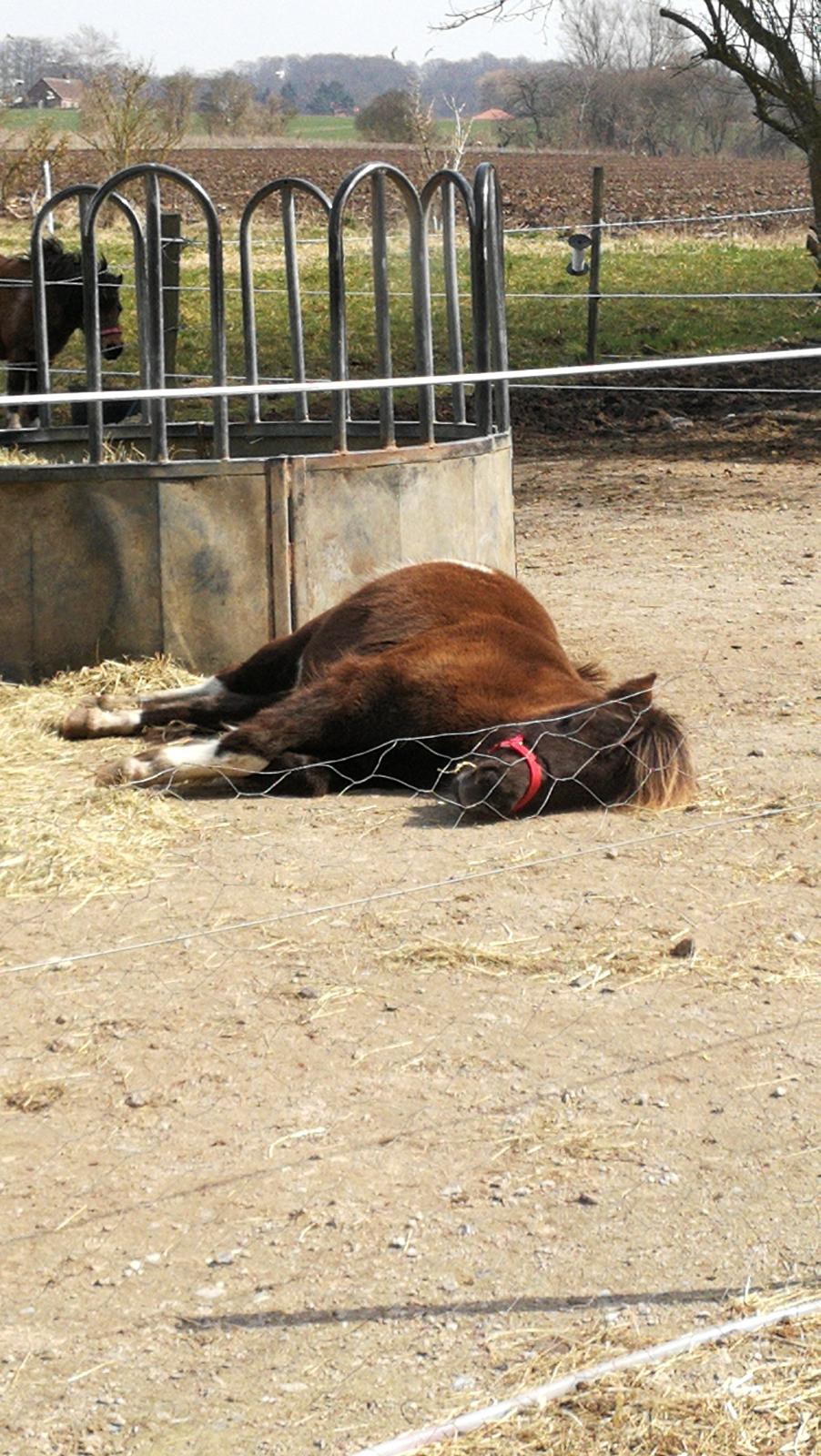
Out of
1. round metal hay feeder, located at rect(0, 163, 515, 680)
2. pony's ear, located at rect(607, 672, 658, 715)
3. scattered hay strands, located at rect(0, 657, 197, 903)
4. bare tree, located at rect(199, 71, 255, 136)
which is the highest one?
bare tree, located at rect(199, 71, 255, 136)

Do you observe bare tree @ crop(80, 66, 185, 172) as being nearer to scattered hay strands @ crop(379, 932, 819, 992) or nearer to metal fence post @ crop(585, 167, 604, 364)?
metal fence post @ crop(585, 167, 604, 364)

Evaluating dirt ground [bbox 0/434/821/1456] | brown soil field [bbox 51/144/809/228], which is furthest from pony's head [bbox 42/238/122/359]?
brown soil field [bbox 51/144/809/228]

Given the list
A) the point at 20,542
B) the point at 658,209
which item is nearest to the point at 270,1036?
the point at 20,542

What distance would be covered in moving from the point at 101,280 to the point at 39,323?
11.5 feet

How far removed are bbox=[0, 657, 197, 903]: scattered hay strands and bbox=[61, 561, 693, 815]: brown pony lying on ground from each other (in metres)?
0.15

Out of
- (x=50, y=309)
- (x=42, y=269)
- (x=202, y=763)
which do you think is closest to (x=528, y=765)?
(x=202, y=763)

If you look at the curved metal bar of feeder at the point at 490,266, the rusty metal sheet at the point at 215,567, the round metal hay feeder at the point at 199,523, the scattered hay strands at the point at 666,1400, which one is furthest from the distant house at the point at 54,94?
the scattered hay strands at the point at 666,1400

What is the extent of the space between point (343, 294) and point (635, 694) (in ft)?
8.10

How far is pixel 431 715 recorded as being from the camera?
5.03 meters

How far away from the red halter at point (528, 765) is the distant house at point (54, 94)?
93528 mm

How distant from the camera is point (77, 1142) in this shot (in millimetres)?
2996

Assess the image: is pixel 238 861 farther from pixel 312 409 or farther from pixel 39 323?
pixel 312 409

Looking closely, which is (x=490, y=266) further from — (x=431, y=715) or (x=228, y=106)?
(x=228, y=106)

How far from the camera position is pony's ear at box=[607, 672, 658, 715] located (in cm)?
483
